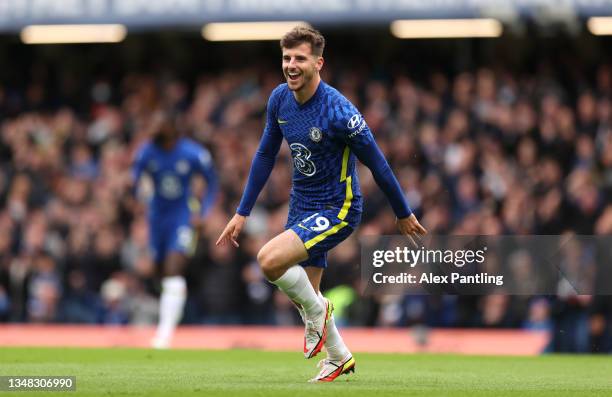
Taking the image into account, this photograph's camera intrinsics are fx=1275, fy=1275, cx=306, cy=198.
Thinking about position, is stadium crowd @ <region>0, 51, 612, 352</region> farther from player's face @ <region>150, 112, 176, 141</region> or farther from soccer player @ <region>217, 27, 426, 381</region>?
soccer player @ <region>217, 27, 426, 381</region>

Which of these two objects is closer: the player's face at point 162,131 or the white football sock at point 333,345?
the white football sock at point 333,345

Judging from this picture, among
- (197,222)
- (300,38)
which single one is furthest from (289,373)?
(197,222)

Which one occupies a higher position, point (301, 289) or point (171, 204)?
point (171, 204)

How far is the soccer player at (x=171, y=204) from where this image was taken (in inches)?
522

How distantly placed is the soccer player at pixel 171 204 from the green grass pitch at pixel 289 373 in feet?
2.81

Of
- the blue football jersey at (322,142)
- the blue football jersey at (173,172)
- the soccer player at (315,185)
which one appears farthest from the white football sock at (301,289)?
the blue football jersey at (173,172)

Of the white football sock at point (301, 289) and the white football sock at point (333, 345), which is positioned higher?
the white football sock at point (301, 289)

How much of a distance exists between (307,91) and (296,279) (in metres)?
1.25

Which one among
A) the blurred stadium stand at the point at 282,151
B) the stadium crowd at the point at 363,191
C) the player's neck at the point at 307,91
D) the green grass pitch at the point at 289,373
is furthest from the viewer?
the blurred stadium stand at the point at 282,151

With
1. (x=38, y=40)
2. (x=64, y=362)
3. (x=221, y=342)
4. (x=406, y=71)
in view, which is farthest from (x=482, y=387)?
(x=38, y=40)

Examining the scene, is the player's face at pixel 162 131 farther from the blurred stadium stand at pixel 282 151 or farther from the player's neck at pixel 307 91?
the player's neck at pixel 307 91

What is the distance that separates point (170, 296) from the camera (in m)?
13.2

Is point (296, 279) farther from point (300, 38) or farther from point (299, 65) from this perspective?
point (300, 38)

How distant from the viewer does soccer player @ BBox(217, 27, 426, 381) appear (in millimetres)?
8297
